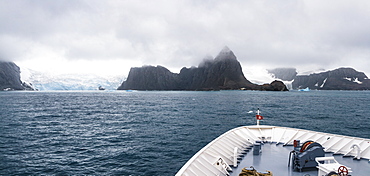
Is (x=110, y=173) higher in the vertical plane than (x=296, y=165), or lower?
lower

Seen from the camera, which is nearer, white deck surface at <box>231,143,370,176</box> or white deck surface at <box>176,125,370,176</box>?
white deck surface at <box>176,125,370,176</box>

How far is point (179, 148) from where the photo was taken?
27.8 meters

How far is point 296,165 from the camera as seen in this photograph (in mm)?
12766

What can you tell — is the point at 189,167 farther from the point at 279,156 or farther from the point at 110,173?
the point at 110,173

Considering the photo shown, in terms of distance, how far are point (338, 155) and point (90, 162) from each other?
21220mm

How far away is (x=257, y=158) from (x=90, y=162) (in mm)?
16144

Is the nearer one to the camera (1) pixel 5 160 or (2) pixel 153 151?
(1) pixel 5 160

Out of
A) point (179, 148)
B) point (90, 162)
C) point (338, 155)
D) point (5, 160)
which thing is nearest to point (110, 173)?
point (90, 162)

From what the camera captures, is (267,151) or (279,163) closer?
(279,163)

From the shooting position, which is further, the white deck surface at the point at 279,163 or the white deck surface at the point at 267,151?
the white deck surface at the point at 279,163

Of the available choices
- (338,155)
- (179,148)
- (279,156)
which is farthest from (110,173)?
(338,155)

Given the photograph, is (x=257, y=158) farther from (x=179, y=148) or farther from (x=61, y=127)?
(x=61, y=127)

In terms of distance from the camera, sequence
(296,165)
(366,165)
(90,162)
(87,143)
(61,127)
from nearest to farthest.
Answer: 1. (296,165)
2. (366,165)
3. (90,162)
4. (87,143)
5. (61,127)

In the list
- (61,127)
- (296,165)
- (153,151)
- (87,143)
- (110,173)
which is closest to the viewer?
(296,165)
